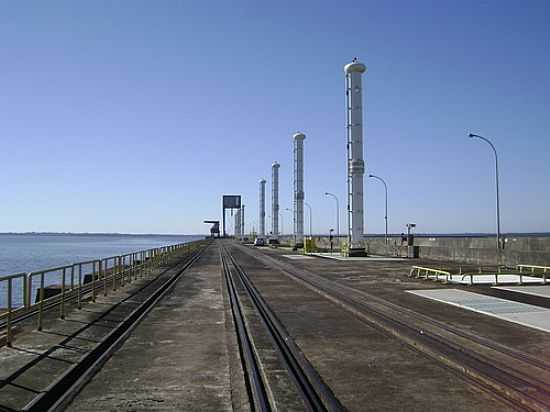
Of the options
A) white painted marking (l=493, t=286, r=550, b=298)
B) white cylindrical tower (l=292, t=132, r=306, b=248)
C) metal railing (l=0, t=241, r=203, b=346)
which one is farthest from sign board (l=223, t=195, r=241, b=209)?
white painted marking (l=493, t=286, r=550, b=298)

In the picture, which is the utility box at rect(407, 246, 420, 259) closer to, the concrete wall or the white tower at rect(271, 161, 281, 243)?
the concrete wall

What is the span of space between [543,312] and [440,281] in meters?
9.22

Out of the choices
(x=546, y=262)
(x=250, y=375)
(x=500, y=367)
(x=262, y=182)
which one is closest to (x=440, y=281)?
(x=546, y=262)

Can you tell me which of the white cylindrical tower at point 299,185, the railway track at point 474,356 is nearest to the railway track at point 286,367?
the railway track at point 474,356

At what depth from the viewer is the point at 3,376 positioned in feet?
24.0

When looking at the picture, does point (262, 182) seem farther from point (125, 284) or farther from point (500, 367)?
point (500, 367)

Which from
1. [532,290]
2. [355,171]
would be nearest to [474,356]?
[532,290]

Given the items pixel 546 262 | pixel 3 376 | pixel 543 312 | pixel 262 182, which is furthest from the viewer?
pixel 262 182

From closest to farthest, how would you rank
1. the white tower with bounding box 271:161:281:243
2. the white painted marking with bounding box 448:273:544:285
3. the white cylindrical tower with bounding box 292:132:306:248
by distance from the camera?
the white painted marking with bounding box 448:273:544:285 < the white cylindrical tower with bounding box 292:132:306:248 < the white tower with bounding box 271:161:281:243

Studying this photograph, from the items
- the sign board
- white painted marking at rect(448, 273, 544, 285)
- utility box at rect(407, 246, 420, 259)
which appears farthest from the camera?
the sign board

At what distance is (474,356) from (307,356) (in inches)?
103

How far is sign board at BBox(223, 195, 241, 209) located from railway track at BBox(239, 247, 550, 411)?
15857 cm

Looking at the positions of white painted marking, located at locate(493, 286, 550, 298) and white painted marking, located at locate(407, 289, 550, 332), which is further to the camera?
white painted marking, located at locate(493, 286, 550, 298)

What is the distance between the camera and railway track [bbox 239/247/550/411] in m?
6.76
